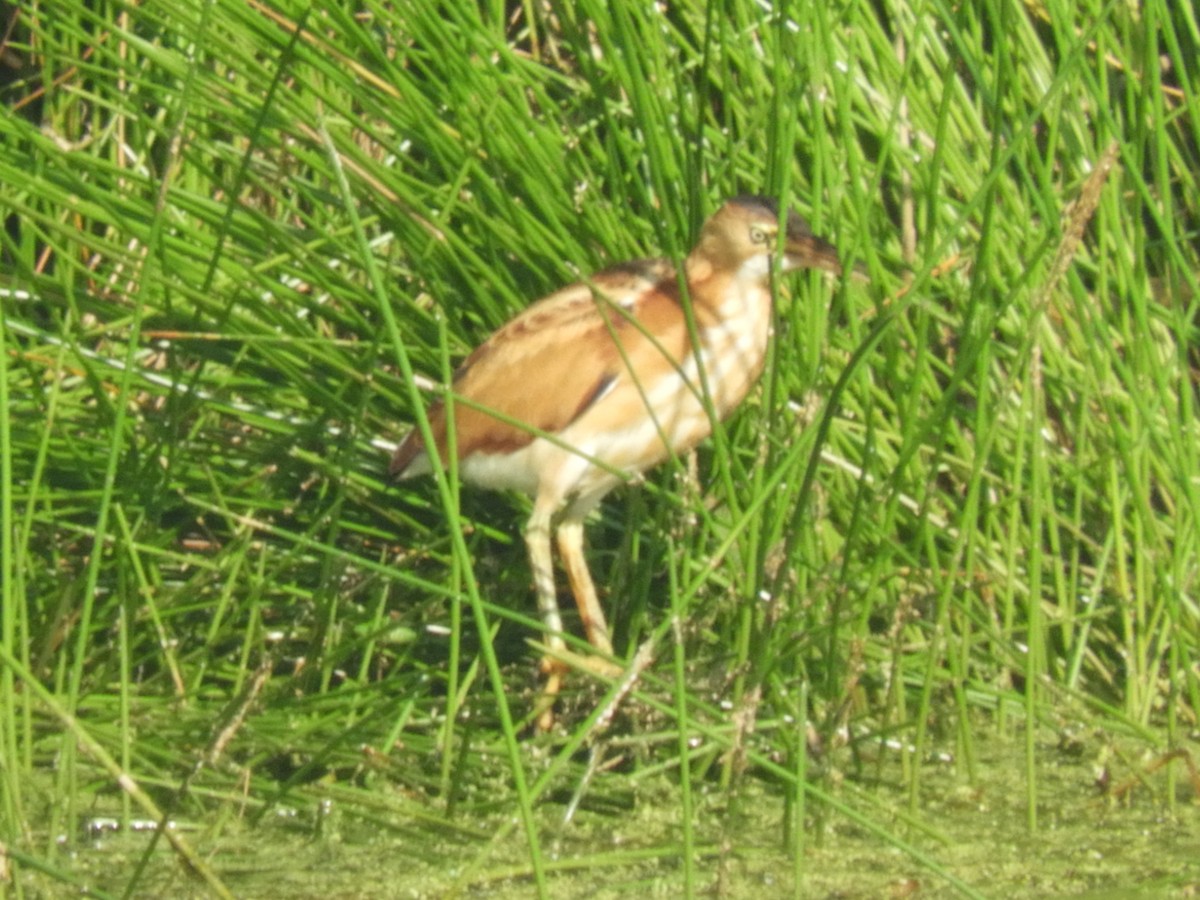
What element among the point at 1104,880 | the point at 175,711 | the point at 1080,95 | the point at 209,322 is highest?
the point at 1080,95

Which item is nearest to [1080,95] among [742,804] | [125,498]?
[742,804]

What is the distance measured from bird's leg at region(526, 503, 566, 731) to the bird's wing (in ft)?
0.39

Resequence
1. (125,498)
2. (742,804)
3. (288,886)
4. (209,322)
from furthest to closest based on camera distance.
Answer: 1. (209,322)
2. (125,498)
3. (742,804)
4. (288,886)

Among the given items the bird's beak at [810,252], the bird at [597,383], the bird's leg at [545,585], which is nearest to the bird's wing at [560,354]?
the bird at [597,383]

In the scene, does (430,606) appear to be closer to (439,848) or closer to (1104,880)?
(439,848)

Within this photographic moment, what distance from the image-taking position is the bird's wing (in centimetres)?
283

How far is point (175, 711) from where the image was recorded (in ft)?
8.59

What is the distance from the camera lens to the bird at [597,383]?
111 inches

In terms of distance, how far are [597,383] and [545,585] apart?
1.02 feet

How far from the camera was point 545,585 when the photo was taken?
2.87 m

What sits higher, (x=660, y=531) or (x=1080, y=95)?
(x=1080, y=95)

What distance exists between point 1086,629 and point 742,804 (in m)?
0.59

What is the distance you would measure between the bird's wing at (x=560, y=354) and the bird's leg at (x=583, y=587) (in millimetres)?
171

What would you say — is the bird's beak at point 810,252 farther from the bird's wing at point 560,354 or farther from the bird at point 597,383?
the bird's wing at point 560,354
